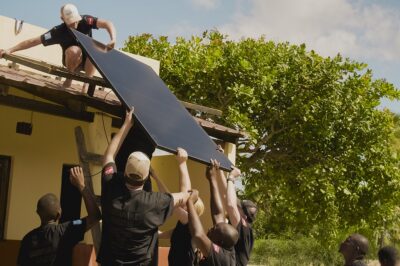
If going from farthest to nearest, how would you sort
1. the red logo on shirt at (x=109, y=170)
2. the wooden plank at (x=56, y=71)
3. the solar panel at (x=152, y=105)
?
the wooden plank at (x=56, y=71), the solar panel at (x=152, y=105), the red logo on shirt at (x=109, y=170)

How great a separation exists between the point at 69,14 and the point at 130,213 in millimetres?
3378

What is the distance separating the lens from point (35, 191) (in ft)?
32.1

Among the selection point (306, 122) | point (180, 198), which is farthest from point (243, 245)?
point (306, 122)

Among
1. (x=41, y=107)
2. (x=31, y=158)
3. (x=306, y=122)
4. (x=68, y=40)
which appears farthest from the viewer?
(x=306, y=122)

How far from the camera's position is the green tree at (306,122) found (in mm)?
17328

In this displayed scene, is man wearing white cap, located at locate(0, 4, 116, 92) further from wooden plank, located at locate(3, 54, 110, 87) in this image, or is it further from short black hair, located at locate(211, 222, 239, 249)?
short black hair, located at locate(211, 222, 239, 249)

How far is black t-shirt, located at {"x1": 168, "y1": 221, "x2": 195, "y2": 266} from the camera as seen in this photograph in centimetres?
512

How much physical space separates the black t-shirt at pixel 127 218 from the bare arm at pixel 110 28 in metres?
2.62

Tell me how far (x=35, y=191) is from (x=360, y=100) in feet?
35.6

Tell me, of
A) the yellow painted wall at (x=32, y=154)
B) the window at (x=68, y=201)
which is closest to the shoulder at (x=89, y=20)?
the yellow painted wall at (x=32, y=154)

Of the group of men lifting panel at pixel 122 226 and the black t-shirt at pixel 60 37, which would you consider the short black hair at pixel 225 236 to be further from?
the black t-shirt at pixel 60 37

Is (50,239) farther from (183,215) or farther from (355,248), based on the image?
(355,248)

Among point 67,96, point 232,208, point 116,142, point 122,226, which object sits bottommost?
point 122,226

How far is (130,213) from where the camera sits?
14.6ft
